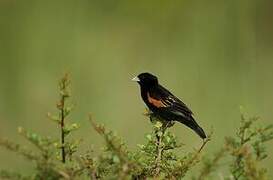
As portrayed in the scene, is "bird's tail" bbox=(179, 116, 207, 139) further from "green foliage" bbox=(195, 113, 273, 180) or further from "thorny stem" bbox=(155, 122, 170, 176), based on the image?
"green foliage" bbox=(195, 113, 273, 180)

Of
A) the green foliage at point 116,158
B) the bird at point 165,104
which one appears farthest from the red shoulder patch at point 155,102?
the green foliage at point 116,158

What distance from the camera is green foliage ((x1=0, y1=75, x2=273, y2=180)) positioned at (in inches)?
78.0

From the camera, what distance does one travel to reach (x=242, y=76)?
774 centimetres

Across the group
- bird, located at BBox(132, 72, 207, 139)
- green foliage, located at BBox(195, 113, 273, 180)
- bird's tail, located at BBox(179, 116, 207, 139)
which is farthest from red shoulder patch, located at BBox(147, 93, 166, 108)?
green foliage, located at BBox(195, 113, 273, 180)

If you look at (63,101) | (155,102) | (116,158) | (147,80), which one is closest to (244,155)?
(116,158)

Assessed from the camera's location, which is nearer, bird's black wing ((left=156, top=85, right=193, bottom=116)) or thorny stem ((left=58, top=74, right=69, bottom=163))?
thorny stem ((left=58, top=74, right=69, bottom=163))

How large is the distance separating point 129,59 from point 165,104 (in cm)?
379

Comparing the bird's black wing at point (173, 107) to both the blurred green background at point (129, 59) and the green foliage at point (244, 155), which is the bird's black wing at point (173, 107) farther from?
the green foliage at point (244, 155)

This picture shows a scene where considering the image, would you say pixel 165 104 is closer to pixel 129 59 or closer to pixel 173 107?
pixel 173 107

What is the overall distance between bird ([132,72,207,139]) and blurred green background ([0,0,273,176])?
4.92 ft

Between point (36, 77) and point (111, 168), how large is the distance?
18.1 ft

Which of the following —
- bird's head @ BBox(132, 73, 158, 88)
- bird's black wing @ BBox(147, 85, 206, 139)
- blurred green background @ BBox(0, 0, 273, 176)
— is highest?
blurred green background @ BBox(0, 0, 273, 176)

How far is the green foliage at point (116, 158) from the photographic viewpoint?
6.50 feet

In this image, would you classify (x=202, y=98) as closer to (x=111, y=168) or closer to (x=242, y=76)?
(x=242, y=76)
